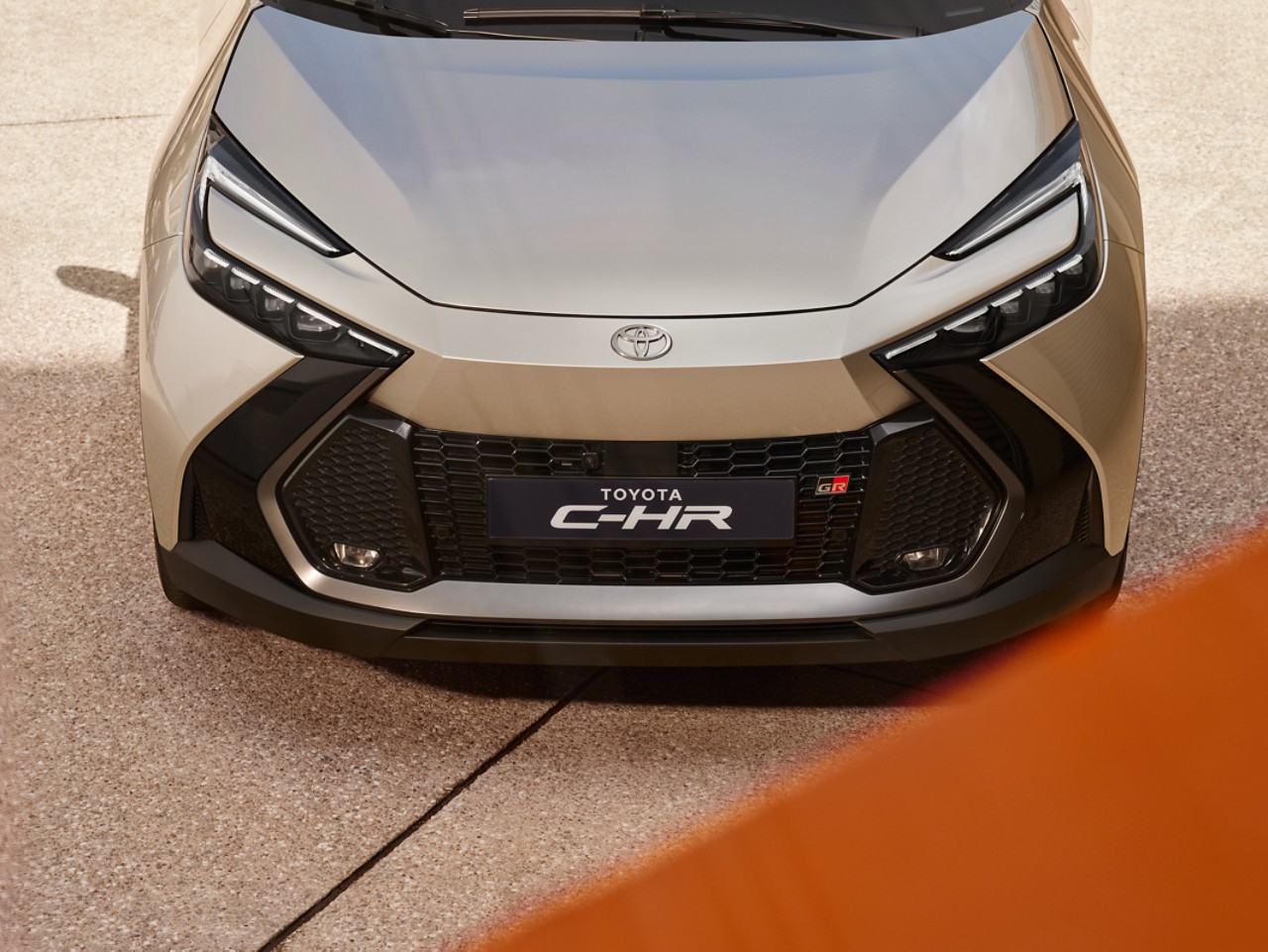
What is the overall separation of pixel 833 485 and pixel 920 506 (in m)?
0.16

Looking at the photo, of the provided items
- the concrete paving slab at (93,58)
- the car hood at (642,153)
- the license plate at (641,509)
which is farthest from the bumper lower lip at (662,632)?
the concrete paving slab at (93,58)

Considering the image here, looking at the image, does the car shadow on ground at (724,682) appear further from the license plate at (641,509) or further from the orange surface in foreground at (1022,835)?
the license plate at (641,509)

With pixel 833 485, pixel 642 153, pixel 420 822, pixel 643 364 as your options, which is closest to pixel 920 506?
pixel 833 485

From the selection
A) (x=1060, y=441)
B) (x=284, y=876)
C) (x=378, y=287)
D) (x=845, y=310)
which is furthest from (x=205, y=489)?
(x=1060, y=441)

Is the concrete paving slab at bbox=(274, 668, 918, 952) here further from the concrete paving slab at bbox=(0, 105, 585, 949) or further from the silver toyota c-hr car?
the silver toyota c-hr car

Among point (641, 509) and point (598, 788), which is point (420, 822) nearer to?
point (598, 788)

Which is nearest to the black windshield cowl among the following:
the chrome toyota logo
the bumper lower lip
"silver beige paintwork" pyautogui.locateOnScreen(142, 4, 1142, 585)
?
"silver beige paintwork" pyautogui.locateOnScreen(142, 4, 1142, 585)

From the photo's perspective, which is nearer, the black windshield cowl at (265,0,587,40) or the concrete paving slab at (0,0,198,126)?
the black windshield cowl at (265,0,587,40)

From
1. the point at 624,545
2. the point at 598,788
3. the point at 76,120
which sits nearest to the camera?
the point at 624,545

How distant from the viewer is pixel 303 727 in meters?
2.71

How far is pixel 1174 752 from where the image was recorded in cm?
264

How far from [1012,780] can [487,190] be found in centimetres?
142

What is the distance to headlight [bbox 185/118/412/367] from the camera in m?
2.23

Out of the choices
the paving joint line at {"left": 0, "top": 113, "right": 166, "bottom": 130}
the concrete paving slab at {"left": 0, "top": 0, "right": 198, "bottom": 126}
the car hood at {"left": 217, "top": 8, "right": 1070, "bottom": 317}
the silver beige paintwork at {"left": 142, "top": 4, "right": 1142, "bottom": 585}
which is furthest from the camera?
the concrete paving slab at {"left": 0, "top": 0, "right": 198, "bottom": 126}
